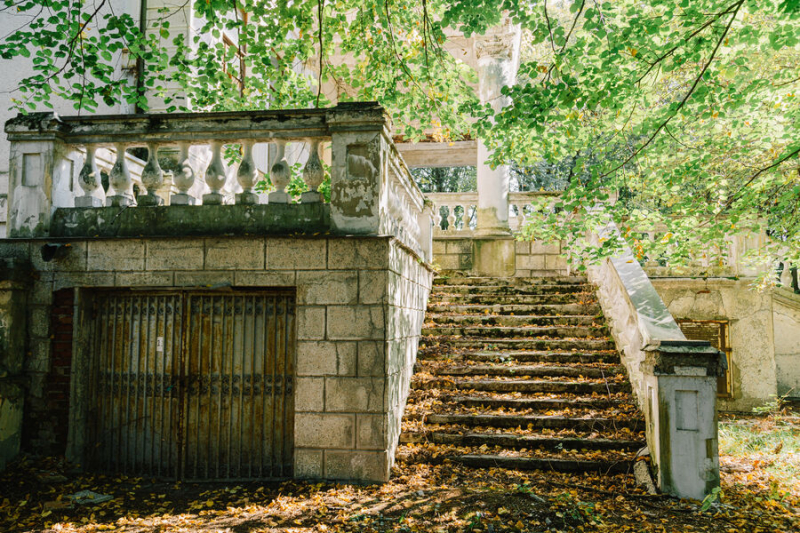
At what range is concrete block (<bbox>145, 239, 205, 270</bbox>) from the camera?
5.02 metres

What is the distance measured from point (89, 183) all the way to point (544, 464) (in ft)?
17.4

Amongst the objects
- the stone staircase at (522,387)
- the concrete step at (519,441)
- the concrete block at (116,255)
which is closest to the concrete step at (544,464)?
the stone staircase at (522,387)

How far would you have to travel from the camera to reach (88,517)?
406 centimetres

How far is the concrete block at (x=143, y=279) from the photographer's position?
5.04 metres

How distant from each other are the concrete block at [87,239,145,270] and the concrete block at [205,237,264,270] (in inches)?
26.7

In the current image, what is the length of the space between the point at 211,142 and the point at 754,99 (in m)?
6.07

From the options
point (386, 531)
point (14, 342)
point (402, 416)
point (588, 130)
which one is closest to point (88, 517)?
point (14, 342)

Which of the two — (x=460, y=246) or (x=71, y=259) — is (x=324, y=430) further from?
(x=460, y=246)

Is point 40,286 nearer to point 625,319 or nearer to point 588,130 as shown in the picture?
point 625,319

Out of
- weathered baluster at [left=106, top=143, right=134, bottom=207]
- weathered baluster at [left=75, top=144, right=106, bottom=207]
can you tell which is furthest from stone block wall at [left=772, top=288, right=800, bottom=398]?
weathered baluster at [left=75, top=144, right=106, bottom=207]

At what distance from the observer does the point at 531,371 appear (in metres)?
6.73

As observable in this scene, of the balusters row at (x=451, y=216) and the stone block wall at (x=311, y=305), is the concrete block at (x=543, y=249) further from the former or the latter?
the stone block wall at (x=311, y=305)

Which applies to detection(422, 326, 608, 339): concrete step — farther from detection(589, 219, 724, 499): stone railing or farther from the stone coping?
the stone coping

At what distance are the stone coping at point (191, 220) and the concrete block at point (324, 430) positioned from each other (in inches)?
67.1
